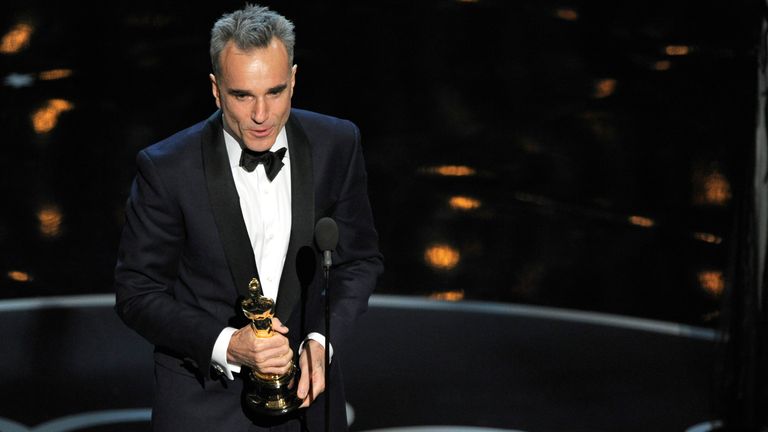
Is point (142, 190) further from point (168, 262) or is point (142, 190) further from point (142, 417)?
point (142, 417)

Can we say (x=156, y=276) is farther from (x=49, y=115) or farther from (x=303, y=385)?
(x=49, y=115)

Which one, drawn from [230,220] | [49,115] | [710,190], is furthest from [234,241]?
[710,190]

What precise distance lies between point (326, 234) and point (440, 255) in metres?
4.09

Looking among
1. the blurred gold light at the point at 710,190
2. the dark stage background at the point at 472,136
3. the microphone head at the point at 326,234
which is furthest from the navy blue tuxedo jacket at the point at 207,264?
the blurred gold light at the point at 710,190

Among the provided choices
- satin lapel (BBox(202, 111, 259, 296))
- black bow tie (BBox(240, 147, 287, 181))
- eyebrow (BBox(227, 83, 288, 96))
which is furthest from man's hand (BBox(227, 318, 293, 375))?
eyebrow (BBox(227, 83, 288, 96))

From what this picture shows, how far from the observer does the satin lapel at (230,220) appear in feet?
8.01

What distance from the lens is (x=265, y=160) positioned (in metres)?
2.50

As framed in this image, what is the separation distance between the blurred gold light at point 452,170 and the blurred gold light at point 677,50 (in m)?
1.23

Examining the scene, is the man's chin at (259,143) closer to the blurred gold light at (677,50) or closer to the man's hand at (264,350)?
the man's hand at (264,350)

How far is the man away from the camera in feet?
7.77

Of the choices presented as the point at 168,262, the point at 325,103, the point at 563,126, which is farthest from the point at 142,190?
the point at 563,126

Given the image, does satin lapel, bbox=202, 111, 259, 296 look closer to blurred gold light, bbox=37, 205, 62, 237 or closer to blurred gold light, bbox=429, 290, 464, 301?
blurred gold light, bbox=37, 205, 62, 237

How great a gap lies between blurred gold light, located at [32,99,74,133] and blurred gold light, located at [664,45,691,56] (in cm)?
319

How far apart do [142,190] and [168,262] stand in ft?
0.56
